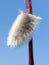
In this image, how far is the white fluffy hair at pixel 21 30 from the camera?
54 centimetres

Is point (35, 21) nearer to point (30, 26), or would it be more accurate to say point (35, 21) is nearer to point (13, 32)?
point (30, 26)

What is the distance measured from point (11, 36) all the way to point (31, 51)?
0.13m

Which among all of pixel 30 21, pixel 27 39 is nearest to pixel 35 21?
pixel 30 21

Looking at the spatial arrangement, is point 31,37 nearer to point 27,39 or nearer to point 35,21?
point 27,39

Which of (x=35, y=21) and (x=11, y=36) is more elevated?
(x=35, y=21)

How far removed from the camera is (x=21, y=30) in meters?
0.55

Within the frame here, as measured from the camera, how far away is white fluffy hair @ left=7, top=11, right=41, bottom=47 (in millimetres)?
540

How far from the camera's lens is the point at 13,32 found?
54 centimetres

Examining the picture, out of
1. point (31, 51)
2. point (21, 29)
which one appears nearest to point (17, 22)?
point (21, 29)

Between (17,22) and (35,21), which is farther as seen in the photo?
(35,21)

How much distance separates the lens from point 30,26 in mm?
609

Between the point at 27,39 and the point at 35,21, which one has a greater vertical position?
the point at 35,21

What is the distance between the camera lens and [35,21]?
64 centimetres

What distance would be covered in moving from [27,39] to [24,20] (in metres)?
0.10
